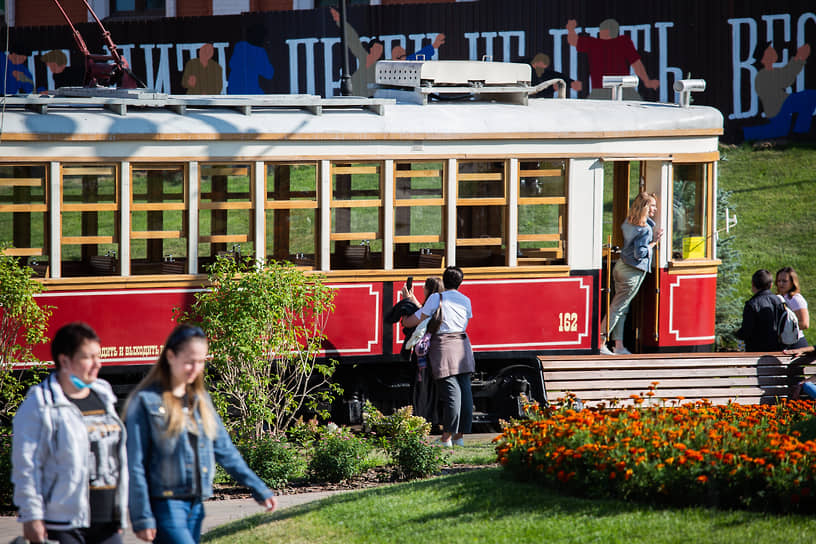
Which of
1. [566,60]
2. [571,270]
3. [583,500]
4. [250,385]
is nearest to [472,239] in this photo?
[571,270]

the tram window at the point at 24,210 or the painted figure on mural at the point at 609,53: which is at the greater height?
the painted figure on mural at the point at 609,53

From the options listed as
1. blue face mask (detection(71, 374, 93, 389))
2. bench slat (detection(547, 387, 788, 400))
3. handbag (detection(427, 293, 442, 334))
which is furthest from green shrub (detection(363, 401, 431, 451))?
blue face mask (detection(71, 374, 93, 389))

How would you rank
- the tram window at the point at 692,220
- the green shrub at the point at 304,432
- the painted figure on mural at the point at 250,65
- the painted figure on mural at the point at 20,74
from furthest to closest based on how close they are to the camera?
1. the painted figure on mural at the point at 20,74
2. the painted figure on mural at the point at 250,65
3. the tram window at the point at 692,220
4. the green shrub at the point at 304,432

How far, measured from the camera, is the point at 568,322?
11844 millimetres

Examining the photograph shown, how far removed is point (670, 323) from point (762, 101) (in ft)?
40.4

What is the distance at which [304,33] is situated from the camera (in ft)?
77.4

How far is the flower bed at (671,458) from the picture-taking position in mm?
7254

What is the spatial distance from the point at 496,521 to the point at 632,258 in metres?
5.19

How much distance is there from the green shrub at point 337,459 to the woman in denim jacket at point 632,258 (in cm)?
363

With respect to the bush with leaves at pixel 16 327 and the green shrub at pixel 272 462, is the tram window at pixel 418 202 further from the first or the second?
the bush with leaves at pixel 16 327

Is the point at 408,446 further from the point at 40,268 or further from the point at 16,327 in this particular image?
the point at 40,268

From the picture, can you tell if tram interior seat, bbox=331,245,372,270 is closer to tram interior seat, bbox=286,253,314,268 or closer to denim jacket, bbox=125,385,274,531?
tram interior seat, bbox=286,253,314,268

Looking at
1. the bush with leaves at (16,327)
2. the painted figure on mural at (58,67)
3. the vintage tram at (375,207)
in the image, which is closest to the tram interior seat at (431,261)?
the vintage tram at (375,207)

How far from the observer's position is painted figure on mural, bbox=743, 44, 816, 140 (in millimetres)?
22984
